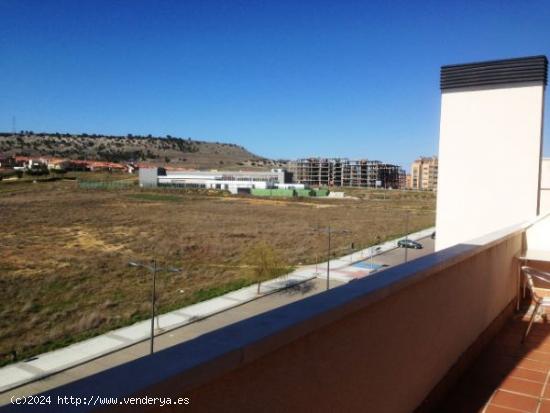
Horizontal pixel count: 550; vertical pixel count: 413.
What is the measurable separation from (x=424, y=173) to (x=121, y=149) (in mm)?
92573

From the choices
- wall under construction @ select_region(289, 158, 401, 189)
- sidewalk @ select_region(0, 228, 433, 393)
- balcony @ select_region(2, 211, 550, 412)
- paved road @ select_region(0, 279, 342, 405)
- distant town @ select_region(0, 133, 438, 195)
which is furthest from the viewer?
wall under construction @ select_region(289, 158, 401, 189)

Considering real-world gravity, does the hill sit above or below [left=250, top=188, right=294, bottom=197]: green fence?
above

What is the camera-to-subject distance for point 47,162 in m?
103

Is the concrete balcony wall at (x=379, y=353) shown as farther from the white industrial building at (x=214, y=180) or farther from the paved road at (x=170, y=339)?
the white industrial building at (x=214, y=180)

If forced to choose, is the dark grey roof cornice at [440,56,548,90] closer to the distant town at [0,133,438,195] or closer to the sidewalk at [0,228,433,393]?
the sidewalk at [0,228,433,393]

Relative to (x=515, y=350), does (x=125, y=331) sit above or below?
below

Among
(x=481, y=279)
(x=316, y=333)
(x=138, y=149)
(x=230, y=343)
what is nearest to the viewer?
(x=230, y=343)

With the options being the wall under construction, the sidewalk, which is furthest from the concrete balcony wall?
the wall under construction

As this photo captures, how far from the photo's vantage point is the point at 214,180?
283 ft

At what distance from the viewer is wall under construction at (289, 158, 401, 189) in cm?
12044

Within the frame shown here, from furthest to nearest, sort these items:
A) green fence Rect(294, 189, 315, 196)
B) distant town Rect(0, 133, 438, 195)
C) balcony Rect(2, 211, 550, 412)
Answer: distant town Rect(0, 133, 438, 195)
green fence Rect(294, 189, 315, 196)
balcony Rect(2, 211, 550, 412)

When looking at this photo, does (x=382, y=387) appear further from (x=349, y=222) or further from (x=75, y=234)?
(x=349, y=222)

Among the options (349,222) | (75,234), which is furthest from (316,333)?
(349,222)

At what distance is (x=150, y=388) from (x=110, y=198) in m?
69.5
